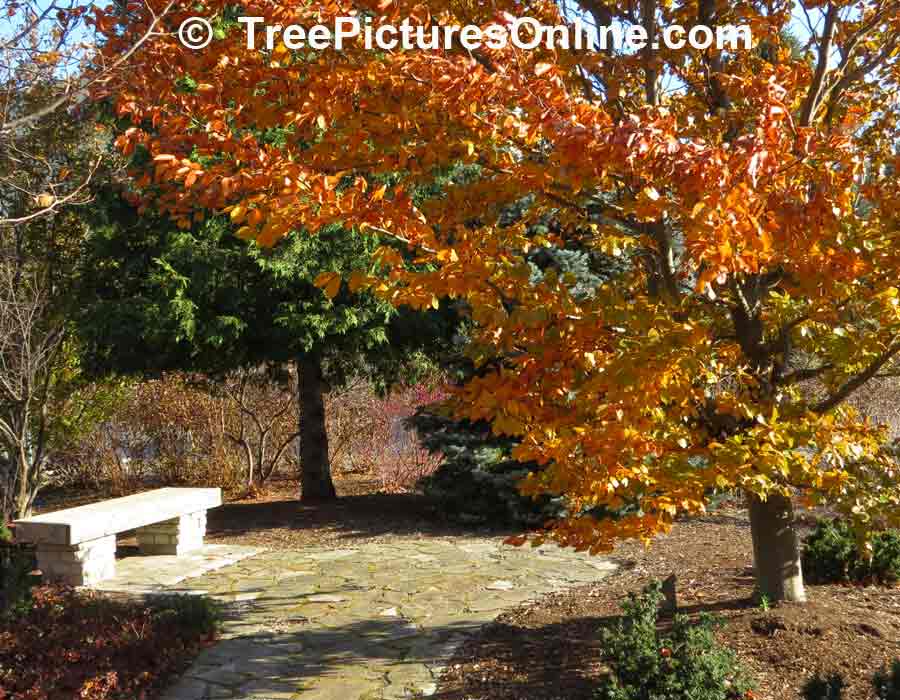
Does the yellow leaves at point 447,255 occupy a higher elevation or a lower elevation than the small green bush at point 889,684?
higher

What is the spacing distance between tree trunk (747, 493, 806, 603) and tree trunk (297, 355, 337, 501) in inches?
270

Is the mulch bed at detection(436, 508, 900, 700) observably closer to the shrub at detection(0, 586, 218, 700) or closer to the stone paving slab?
the stone paving slab

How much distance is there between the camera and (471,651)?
16.1ft

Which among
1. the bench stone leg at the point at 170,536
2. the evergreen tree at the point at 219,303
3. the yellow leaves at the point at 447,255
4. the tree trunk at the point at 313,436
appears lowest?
the bench stone leg at the point at 170,536

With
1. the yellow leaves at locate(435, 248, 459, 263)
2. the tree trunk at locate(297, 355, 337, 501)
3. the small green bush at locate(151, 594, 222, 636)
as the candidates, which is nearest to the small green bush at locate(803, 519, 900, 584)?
the yellow leaves at locate(435, 248, 459, 263)

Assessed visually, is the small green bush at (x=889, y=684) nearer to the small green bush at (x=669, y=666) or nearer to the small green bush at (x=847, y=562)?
the small green bush at (x=669, y=666)

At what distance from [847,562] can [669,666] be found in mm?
2776

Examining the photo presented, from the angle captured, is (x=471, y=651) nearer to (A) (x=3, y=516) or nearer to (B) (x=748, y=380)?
(B) (x=748, y=380)

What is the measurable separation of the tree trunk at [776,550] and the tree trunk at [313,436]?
6.86 meters

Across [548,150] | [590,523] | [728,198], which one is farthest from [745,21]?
[590,523]

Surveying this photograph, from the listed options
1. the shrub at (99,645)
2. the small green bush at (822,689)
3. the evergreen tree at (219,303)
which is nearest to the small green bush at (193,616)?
the shrub at (99,645)

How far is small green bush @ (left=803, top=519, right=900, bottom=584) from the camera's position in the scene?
19.2 feet

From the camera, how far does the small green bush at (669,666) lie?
147 inches

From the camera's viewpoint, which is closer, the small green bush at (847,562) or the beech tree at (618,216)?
the beech tree at (618,216)
